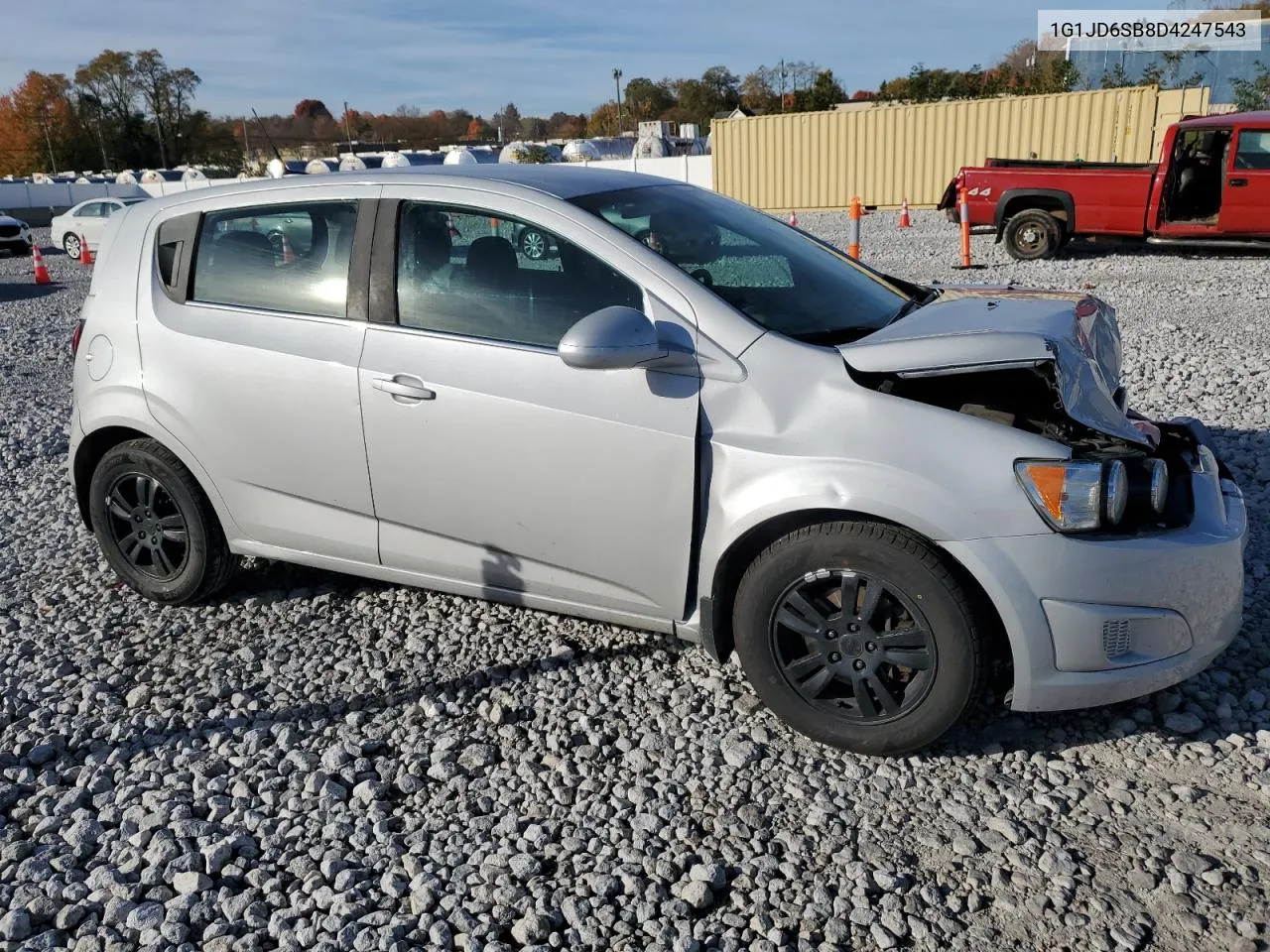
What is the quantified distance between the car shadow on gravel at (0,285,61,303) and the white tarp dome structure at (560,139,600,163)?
27.6 m

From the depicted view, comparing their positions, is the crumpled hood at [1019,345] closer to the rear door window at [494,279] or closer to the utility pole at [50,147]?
the rear door window at [494,279]

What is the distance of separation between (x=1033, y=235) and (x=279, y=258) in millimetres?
13317

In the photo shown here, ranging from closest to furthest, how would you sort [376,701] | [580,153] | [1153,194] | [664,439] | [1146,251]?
[664,439] < [376,701] < [1153,194] < [1146,251] < [580,153]

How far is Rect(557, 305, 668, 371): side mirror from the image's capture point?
3051 millimetres

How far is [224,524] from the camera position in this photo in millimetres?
4215

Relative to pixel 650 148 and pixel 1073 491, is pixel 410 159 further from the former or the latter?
pixel 1073 491

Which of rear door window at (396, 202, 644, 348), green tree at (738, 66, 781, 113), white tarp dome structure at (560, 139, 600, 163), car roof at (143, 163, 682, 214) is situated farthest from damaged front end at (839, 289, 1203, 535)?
green tree at (738, 66, 781, 113)

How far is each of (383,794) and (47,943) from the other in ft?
3.05

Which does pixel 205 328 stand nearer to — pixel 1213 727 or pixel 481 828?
pixel 481 828

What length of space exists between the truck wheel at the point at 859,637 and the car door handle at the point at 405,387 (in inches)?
50.2

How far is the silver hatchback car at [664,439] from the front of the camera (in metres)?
2.95

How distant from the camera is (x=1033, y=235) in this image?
14930 mm

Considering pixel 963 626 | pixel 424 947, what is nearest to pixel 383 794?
pixel 424 947

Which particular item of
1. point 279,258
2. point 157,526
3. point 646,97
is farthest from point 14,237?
point 646,97
